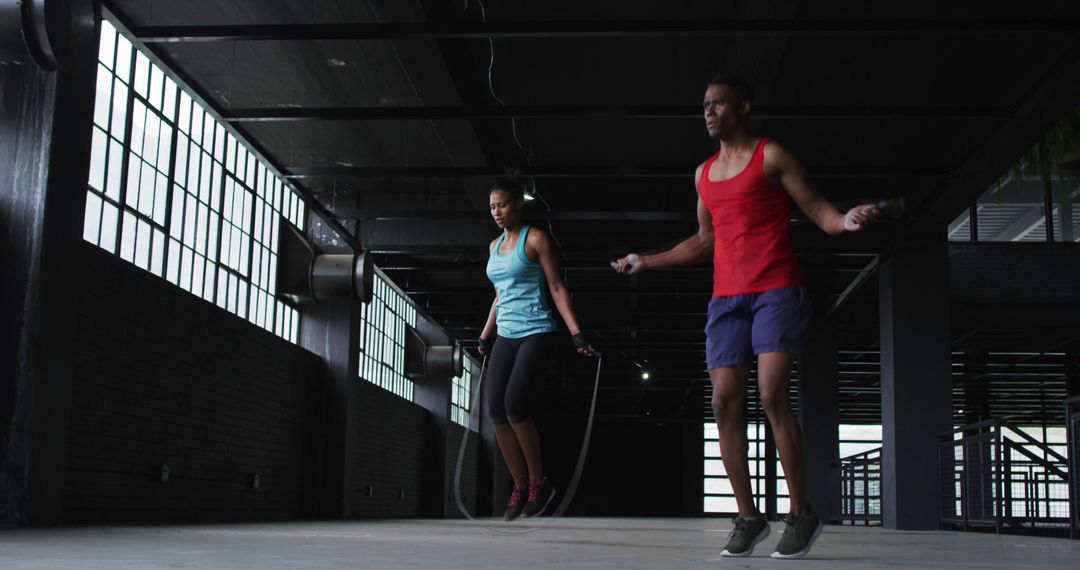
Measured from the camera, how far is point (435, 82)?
8.88 m

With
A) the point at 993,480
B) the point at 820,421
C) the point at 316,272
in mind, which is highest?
the point at 316,272

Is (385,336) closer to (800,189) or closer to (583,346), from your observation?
(583,346)

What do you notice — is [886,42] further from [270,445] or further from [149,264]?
[270,445]

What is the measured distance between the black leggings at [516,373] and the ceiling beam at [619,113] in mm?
4093

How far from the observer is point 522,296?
5.18m

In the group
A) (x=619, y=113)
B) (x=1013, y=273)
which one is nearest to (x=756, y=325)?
(x=619, y=113)

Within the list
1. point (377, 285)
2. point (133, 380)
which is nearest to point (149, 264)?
point (133, 380)

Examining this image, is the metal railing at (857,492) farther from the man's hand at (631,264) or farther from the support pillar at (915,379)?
the man's hand at (631,264)

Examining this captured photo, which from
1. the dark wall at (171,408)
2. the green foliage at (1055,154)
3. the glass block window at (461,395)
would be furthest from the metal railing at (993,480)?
the glass block window at (461,395)

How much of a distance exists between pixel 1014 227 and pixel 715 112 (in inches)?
569

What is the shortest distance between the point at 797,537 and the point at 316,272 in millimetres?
9359

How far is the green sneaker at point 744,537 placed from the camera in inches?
133

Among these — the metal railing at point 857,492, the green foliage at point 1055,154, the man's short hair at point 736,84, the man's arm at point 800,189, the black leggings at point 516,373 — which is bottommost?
the metal railing at point 857,492

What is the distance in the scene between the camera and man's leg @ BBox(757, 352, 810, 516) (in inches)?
130
